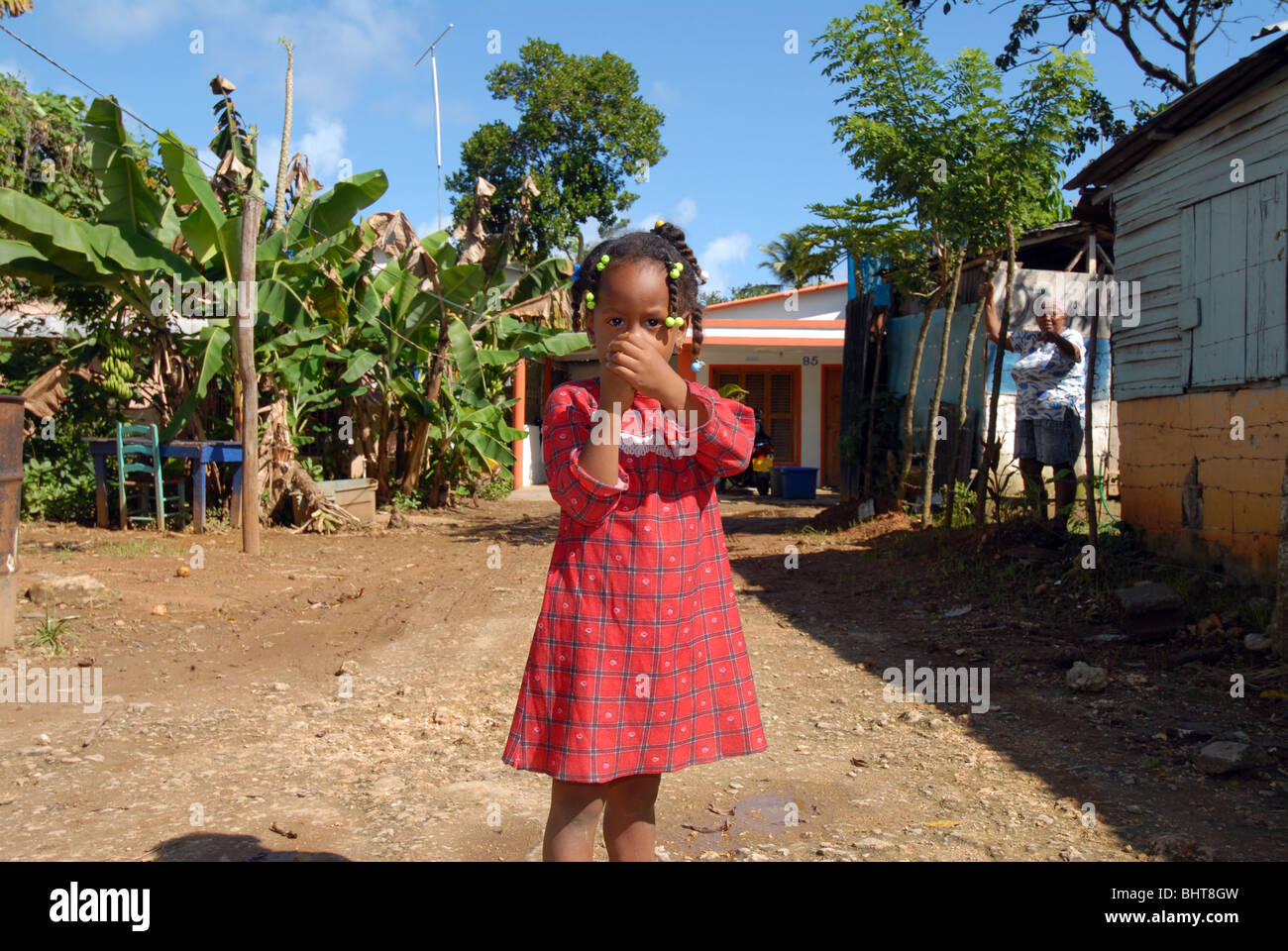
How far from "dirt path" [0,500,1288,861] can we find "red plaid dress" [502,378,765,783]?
103cm

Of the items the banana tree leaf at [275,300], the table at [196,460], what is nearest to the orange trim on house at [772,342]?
the banana tree leaf at [275,300]

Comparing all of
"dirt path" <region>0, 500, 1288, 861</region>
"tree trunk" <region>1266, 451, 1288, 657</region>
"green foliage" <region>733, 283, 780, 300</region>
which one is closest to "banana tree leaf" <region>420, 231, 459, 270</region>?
"dirt path" <region>0, 500, 1288, 861</region>

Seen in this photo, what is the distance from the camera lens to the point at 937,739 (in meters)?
4.11

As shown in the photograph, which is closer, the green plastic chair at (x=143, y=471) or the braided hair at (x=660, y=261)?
the braided hair at (x=660, y=261)

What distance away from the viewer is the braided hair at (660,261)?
208 cm

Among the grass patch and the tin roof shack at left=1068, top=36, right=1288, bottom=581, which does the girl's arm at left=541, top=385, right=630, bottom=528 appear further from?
the grass patch

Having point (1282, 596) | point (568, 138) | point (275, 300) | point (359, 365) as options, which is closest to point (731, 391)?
point (359, 365)

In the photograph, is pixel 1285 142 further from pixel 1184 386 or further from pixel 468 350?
pixel 468 350

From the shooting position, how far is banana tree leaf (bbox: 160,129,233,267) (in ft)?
28.6

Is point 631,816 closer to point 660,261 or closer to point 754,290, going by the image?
point 660,261

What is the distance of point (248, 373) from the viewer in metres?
8.77

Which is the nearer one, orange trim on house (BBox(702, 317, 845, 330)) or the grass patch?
the grass patch

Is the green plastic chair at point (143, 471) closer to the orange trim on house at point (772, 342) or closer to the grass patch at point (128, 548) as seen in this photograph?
the grass patch at point (128, 548)

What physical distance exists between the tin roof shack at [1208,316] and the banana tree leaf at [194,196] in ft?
25.5
